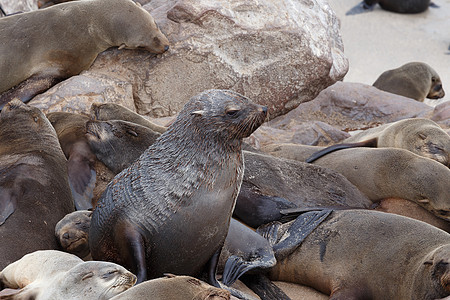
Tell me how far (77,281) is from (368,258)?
172 cm

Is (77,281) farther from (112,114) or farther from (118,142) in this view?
(112,114)

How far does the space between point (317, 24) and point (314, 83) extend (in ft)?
2.11

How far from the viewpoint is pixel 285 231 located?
4055mm

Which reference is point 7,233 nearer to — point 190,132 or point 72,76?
point 190,132

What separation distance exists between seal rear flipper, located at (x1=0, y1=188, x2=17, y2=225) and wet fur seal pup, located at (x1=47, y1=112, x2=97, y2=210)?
1.52ft

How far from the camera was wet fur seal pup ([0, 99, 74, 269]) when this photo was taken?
11.9 ft

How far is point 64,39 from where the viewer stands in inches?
249

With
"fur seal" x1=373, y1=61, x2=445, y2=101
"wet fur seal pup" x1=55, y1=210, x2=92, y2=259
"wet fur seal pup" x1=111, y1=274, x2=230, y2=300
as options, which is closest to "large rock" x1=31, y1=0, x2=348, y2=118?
"wet fur seal pup" x1=55, y1=210, x2=92, y2=259

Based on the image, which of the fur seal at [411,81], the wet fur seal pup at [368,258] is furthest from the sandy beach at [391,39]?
the wet fur seal pup at [368,258]

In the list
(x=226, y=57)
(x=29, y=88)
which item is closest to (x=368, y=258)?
(x=226, y=57)

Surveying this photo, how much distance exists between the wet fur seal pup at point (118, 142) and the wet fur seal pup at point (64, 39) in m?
1.64

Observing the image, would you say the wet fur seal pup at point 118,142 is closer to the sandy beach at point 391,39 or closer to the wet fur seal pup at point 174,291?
the wet fur seal pup at point 174,291

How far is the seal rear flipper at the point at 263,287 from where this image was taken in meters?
3.59

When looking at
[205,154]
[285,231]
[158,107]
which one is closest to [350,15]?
[158,107]
